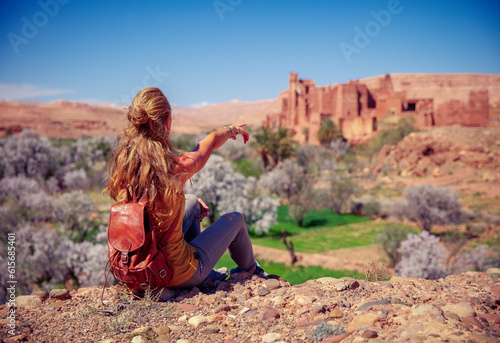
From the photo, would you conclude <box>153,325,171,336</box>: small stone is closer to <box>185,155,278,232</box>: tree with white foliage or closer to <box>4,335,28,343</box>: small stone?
<box>4,335,28,343</box>: small stone

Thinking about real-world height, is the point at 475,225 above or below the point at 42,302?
below

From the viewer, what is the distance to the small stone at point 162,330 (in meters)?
2.55

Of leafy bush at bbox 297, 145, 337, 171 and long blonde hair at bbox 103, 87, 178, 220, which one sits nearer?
long blonde hair at bbox 103, 87, 178, 220

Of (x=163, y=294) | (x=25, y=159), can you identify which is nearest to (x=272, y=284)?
(x=163, y=294)

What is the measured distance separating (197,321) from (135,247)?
740 millimetres

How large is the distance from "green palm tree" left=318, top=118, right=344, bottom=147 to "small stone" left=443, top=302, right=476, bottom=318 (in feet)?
128

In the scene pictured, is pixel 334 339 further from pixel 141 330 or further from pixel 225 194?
pixel 225 194

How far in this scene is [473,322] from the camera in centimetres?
240

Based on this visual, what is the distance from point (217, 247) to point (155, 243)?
27.2 inches

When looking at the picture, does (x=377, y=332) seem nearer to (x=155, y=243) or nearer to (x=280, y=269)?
(x=155, y=243)

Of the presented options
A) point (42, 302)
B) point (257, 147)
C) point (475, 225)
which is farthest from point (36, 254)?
point (257, 147)

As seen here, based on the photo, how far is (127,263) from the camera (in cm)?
262

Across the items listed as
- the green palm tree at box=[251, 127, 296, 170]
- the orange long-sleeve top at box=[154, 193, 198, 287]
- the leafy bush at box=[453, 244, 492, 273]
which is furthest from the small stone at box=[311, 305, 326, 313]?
the green palm tree at box=[251, 127, 296, 170]

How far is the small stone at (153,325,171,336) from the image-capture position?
2.55 m
